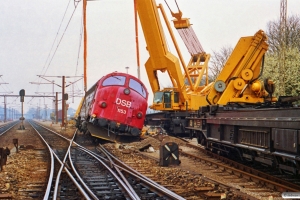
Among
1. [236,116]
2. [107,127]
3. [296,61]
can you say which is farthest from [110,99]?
[296,61]

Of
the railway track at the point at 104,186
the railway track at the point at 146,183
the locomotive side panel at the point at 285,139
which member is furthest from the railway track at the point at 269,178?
the railway track at the point at 104,186

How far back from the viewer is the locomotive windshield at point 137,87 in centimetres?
1995

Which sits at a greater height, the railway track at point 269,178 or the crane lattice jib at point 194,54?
the crane lattice jib at point 194,54

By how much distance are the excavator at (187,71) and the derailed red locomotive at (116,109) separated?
209 centimetres

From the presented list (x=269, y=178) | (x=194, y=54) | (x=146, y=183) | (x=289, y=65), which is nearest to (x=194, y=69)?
(x=194, y=54)

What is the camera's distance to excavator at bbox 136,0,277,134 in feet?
52.6

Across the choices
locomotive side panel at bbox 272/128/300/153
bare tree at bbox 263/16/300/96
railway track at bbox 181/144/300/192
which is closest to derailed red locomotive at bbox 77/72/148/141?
railway track at bbox 181/144/300/192

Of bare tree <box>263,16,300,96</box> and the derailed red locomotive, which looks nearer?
the derailed red locomotive

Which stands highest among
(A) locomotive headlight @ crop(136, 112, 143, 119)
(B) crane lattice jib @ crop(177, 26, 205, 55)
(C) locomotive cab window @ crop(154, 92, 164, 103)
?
(B) crane lattice jib @ crop(177, 26, 205, 55)

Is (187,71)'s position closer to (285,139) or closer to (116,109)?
(116,109)

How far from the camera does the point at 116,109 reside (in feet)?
62.4

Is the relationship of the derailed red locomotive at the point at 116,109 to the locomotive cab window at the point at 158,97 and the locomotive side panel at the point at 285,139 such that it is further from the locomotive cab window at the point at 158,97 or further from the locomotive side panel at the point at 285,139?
the locomotive side panel at the point at 285,139

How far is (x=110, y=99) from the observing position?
18.9 meters

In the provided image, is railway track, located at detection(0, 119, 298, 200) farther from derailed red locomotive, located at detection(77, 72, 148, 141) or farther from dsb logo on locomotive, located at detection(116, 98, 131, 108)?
dsb logo on locomotive, located at detection(116, 98, 131, 108)
